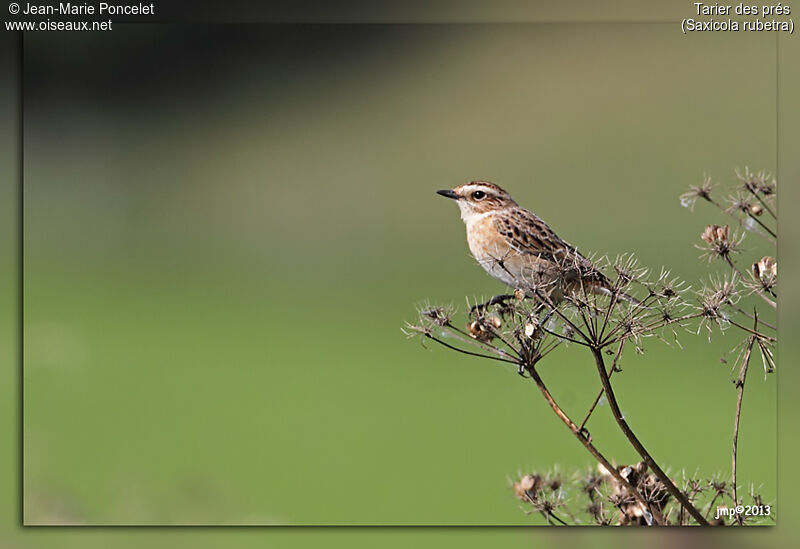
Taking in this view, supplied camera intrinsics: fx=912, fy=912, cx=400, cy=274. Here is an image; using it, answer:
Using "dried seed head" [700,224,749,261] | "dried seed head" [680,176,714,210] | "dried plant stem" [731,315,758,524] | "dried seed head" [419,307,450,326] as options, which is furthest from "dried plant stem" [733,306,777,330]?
"dried seed head" [419,307,450,326]

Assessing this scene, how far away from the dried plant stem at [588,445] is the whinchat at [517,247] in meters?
0.30

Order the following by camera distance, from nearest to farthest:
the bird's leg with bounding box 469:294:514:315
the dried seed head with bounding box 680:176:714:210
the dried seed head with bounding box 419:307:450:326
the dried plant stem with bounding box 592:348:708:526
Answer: the dried plant stem with bounding box 592:348:708:526 < the dried seed head with bounding box 419:307:450:326 < the bird's leg with bounding box 469:294:514:315 < the dried seed head with bounding box 680:176:714:210

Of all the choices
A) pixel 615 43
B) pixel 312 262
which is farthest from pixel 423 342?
pixel 615 43

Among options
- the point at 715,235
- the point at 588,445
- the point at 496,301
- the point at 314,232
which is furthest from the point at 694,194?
the point at 314,232

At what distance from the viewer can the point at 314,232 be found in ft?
10.5

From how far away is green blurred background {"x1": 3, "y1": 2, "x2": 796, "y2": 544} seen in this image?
3.14 m

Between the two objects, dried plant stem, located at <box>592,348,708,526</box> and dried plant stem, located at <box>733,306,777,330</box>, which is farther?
dried plant stem, located at <box>733,306,777,330</box>

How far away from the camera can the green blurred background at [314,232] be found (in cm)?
314

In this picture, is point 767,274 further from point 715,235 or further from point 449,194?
point 449,194

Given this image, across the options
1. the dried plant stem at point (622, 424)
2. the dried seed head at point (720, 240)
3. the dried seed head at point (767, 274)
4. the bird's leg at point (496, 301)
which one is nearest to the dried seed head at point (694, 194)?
the dried seed head at point (720, 240)

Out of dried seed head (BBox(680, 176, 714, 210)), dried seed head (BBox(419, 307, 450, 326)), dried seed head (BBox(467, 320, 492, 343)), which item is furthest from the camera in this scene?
dried seed head (BBox(680, 176, 714, 210))

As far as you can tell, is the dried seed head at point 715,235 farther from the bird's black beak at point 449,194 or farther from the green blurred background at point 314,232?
the bird's black beak at point 449,194

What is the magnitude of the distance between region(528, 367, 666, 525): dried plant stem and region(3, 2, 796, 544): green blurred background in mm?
576

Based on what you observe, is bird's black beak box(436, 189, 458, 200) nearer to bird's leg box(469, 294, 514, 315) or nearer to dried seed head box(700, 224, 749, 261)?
bird's leg box(469, 294, 514, 315)
